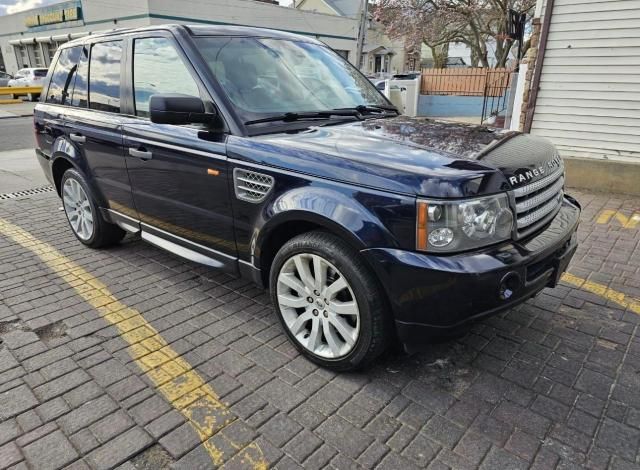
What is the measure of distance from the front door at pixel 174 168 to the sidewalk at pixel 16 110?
1936 centimetres

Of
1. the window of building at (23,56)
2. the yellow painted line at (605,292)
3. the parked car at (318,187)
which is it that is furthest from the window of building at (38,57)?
the yellow painted line at (605,292)

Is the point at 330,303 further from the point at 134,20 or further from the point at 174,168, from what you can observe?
the point at 134,20

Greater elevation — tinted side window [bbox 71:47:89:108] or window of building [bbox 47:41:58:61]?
window of building [bbox 47:41:58:61]

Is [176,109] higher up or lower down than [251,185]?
higher up

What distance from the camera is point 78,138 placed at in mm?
4309

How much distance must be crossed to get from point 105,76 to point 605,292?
4.47 metres

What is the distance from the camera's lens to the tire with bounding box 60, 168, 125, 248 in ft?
14.7

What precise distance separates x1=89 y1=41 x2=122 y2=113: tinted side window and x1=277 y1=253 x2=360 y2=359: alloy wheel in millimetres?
2218

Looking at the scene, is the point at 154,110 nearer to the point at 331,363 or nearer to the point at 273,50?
the point at 273,50

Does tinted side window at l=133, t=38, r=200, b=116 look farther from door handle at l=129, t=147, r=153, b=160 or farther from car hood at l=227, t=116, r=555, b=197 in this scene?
car hood at l=227, t=116, r=555, b=197

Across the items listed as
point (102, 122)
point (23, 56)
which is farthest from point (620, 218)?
point (23, 56)

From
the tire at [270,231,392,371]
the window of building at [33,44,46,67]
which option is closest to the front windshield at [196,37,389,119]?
the tire at [270,231,392,371]

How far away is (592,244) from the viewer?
4.80m

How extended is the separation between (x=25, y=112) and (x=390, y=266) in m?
23.5
